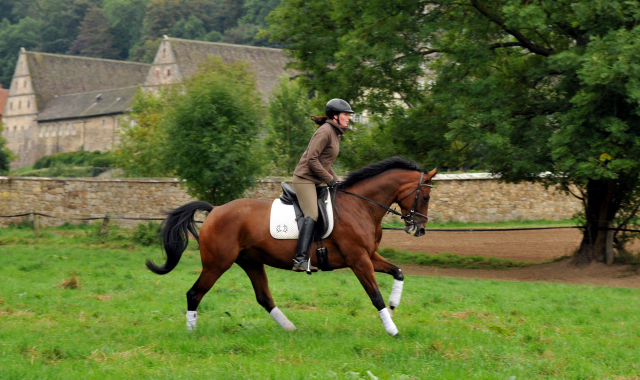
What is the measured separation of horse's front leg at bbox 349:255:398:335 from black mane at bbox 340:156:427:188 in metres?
1.13

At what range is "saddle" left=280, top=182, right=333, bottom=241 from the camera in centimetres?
878

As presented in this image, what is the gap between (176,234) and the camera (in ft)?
30.8

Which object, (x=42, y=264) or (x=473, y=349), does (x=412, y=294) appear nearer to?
(x=473, y=349)

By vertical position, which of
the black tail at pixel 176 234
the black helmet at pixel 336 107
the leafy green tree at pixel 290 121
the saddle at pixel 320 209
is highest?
the leafy green tree at pixel 290 121

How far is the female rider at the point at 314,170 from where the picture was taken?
868 centimetres

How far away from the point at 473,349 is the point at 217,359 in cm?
288

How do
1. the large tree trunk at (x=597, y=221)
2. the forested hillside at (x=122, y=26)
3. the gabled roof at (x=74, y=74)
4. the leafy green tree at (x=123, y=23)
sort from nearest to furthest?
the large tree trunk at (x=597, y=221) → the gabled roof at (x=74, y=74) → the forested hillside at (x=122, y=26) → the leafy green tree at (x=123, y=23)

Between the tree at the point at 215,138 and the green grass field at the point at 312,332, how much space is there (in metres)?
6.28

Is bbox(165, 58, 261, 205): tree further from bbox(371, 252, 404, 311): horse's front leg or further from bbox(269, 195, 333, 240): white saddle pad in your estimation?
bbox(371, 252, 404, 311): horse's front leg

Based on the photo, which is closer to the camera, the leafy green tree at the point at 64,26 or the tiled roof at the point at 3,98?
the tiled roof at the point at 3,98

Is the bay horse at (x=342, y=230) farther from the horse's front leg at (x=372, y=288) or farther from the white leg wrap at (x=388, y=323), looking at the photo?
the white leg wrap at (x=388, y=323)

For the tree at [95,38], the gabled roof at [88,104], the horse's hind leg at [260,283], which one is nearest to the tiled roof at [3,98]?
the gabled roof at [88,104]

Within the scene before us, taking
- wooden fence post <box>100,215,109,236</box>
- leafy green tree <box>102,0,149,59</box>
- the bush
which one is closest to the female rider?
the bush

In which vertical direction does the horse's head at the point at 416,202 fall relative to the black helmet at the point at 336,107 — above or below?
below
